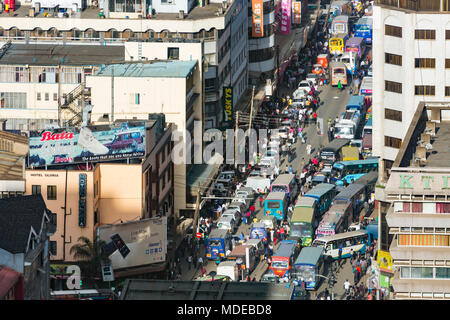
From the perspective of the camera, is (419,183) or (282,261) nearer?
(419,183)

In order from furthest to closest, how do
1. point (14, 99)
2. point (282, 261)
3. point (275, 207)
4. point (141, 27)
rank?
point (141, 27) < point (14, 99) < point (275, 207) < point (282, 261)

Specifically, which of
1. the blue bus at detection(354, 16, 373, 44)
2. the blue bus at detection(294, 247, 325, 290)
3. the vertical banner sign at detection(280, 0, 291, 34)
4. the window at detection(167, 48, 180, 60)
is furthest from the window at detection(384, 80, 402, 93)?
the blue bus at detection(354, 16, 373, 44)

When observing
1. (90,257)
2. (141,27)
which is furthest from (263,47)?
(90,257)

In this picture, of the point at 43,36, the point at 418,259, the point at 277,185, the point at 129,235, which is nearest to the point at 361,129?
the point at 277,185

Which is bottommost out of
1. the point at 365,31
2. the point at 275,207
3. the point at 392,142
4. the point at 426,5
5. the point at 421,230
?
the point at 275,207

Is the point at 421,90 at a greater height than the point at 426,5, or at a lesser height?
lesser

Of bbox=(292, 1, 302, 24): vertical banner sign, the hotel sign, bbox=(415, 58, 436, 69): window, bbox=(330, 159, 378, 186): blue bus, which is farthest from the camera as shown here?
bbox=(292, 1, 302, 24): vertical banner sign

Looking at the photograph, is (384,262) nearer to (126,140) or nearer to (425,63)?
(425,63)

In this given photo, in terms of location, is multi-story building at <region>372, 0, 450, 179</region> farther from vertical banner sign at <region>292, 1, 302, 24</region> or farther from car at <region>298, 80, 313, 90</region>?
vertical banner sign at <region>292, 1, 302, 24</region>
